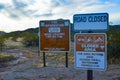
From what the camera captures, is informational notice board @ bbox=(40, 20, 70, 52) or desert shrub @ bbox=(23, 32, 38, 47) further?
desert shrub @ bbox=(23, 32, 38, 47)

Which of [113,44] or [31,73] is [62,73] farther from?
[113,44]

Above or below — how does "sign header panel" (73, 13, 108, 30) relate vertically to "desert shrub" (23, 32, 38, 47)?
above

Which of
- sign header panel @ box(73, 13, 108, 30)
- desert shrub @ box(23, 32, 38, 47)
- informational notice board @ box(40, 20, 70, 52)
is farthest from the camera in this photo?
desert shrub @ box(23, 32, 38, 47)

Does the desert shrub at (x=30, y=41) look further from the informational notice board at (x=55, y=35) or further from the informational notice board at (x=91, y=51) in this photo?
the informational notice board at (x=91, y=51)

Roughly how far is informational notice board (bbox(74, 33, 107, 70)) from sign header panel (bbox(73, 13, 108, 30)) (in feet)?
0.52

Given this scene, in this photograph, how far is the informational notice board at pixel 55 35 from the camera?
1935 cm

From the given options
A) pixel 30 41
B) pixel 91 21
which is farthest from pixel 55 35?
pixel 30 41

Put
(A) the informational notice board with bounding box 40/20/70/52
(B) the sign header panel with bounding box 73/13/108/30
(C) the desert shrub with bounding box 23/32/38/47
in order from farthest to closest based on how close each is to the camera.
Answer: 1. (C) the desert shrub with bounding box 23/32/38/47
2. (A) the informational notice board with bounding box 40/20/70/52
3. (B) the sign header panel with bounding box 73/13/108/30

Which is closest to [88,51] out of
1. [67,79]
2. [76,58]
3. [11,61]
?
[76,58]

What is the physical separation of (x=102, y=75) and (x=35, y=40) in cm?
2237

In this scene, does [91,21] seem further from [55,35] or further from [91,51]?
[55,35]

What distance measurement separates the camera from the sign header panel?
9.24 meters

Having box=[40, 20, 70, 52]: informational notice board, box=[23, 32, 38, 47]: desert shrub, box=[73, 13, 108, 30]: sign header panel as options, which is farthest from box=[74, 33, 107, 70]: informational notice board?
box=[23, 32, 38, 47]: desert shrub

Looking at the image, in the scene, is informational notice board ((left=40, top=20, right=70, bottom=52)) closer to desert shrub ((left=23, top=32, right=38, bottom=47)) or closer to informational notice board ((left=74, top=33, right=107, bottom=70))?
informational notice board ((left=74, top=33, right=107, bottom=70))
